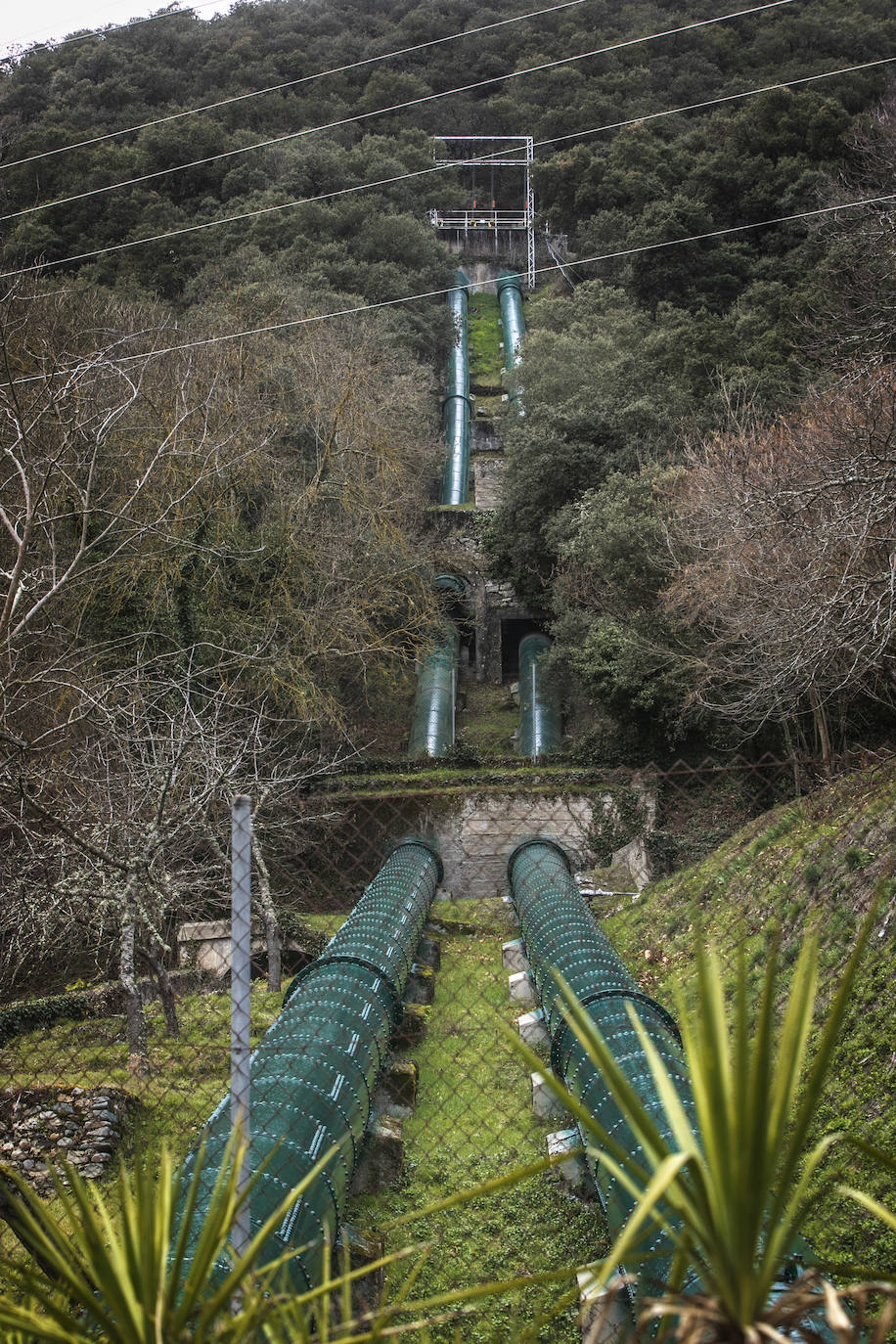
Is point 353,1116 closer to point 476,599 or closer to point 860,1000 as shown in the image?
point 860,1000

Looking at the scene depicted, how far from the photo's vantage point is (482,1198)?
5.35 metres

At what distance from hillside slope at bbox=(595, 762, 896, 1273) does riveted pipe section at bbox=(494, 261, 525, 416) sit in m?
30.5

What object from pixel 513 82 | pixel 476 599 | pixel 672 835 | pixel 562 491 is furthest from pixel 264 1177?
pixel 513 82

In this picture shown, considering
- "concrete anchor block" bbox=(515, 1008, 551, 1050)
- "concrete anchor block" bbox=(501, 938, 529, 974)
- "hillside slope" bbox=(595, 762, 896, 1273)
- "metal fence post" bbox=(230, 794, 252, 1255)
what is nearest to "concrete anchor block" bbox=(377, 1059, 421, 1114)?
"concrete anchor block" bbox=(515, 1008, 551, 1050)

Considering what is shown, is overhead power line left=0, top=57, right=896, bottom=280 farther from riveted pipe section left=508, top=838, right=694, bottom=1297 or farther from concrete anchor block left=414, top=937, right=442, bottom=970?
riveted pipe section left=508, top=838, right=694, bottom=1297

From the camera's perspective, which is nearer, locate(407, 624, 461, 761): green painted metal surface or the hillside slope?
the hillside slope

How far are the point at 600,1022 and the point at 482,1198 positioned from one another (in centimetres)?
163

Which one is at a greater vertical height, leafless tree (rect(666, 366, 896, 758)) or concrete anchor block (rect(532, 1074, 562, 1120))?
leafless tree (rect(666, 366, 896, 758))

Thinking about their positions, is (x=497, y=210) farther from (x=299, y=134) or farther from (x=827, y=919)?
(x=827, y=919)

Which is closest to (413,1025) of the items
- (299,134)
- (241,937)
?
(241,937)

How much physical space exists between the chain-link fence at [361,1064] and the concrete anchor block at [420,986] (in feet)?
0.05

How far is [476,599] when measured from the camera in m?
25.5

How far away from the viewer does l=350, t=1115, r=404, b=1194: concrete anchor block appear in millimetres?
5371

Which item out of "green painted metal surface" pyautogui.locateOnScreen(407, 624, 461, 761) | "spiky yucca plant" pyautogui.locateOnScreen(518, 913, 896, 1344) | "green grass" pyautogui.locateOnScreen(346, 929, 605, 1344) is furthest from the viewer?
"green painted metal surface" pyautogui.locateOnScreen(407, 624, 461, 761)
